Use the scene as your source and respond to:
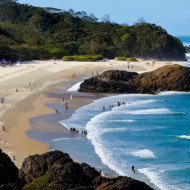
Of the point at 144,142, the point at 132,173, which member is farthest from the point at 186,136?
the point at 132,173

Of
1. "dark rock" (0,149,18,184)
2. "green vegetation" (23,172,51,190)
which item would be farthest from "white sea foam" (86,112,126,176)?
"dark rock" (0,149,18,184)

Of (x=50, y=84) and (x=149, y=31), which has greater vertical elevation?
(x=149, y=31)

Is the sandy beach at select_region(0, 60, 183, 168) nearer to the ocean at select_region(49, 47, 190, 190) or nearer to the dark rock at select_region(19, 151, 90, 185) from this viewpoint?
the ocean at select_region(49, 47, 190, 190)

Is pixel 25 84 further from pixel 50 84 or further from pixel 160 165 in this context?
pixel 160 165

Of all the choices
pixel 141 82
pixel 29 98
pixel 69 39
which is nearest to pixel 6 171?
pixel 29 98

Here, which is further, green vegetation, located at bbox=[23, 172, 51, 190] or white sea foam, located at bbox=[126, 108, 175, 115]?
white sea foam, located at bbox=[126, 108, 175, 115]

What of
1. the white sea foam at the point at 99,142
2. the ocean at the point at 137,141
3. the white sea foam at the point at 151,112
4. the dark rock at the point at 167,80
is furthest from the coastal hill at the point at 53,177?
the dark rock at the point at 167,80

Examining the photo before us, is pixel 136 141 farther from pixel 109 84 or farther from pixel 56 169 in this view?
pixel 109 84
